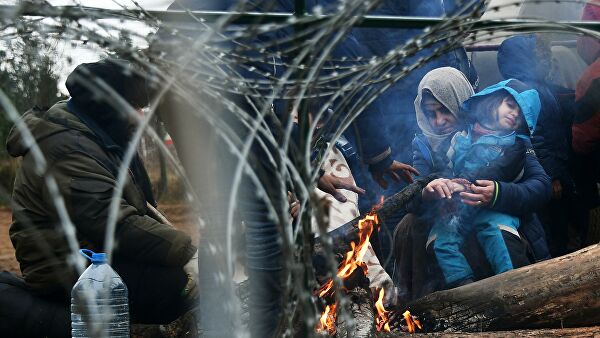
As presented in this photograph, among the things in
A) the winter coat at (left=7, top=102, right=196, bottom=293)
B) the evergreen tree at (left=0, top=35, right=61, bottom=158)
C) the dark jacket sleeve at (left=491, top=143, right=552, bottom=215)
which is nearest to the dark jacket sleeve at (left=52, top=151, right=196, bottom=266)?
the winter coat at (left=7, top=102, right=196, bottom=293)

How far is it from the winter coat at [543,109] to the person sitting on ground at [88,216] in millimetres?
2209

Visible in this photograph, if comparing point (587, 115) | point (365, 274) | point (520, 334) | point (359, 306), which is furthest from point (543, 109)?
point (359, 306)

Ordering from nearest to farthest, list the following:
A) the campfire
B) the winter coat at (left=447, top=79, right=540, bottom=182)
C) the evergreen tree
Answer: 1. the evergreen tree
2. the campfire
3. the winter coat at (left=447, top=79, right=540, bottom=182)

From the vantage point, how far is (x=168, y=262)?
15.2 ft

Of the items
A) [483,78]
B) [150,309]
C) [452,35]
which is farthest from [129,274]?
[483,78]

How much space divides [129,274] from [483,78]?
8.33 feet

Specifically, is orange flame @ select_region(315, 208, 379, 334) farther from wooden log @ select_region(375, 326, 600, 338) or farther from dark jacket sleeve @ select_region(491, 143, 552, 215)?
dark jacket sleeve @ select_region(491, 143, 552, 215)

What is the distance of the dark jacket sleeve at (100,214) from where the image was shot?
4363mm

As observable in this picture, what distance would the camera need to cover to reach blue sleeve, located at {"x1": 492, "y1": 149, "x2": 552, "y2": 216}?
17.1 feet

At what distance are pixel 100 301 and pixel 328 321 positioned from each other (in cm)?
108

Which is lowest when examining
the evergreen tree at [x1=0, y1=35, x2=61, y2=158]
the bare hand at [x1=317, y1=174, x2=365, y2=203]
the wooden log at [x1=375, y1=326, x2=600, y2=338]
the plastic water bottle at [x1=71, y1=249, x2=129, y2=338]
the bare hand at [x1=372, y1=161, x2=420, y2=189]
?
the wooden log at [x1=375, y1=326, x2=600, y2=338]

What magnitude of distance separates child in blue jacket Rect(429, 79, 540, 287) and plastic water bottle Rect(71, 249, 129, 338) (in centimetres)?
185

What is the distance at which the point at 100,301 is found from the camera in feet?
13.9

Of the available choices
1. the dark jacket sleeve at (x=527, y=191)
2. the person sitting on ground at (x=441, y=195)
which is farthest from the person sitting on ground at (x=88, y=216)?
the dark jacket sleeve at (x=527, y=191)
